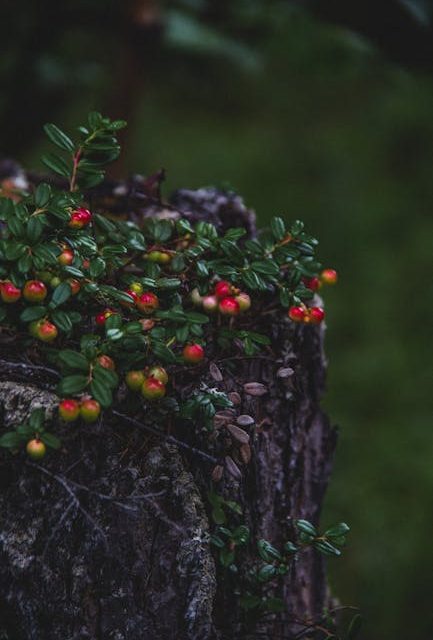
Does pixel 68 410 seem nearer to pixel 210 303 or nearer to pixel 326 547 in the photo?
pixel 210 303

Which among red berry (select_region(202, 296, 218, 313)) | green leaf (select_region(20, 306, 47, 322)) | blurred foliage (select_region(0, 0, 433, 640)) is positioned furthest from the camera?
blurred foliage (select_region(0, 0, 433, 640))

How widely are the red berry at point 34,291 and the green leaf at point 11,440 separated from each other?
0.72 feet

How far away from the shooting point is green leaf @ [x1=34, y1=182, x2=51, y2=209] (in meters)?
1.25

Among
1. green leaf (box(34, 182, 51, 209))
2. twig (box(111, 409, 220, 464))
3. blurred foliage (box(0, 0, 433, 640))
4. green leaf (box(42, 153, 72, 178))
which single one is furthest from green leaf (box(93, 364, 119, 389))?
blurred foliage (box(0, 0, 433, 640))

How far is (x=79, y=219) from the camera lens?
4.25 feet

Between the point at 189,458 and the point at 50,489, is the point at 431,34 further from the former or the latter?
the point at 50,489

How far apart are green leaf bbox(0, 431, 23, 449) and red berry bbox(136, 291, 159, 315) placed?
30cm

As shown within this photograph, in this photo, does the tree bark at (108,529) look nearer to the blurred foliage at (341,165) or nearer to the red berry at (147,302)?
the red berry at (147,302)

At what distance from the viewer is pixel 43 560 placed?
1224 millimetres

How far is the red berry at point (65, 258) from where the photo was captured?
1.24 meters

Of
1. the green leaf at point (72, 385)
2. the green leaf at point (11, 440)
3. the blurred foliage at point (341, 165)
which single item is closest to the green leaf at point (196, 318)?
the green leaf at point (72, 385)

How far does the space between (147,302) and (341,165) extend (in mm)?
4140

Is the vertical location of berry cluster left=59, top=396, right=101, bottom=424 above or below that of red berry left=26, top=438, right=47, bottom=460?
above

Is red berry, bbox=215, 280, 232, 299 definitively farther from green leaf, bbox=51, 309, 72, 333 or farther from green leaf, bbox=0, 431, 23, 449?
green leaf, bbox=0, 431, 23, 449
